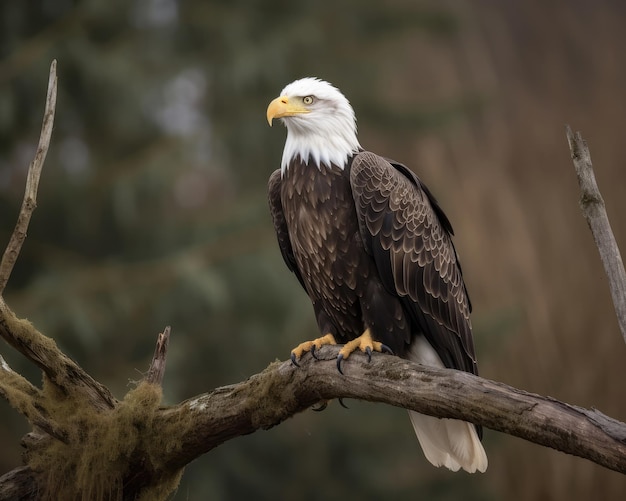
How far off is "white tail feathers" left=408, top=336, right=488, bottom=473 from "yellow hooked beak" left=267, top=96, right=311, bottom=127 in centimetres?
113

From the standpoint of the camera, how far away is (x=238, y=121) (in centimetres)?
1134

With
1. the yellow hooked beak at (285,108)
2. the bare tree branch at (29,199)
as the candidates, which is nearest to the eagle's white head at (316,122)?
the yellow hooked beak at (285,108)

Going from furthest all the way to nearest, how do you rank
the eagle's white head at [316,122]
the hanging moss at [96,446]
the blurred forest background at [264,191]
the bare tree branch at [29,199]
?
the blurred forest background at [264,191], the eagle's white head at [316,122], the hanging moss at [96,446], the bare tree branch at [29,199]

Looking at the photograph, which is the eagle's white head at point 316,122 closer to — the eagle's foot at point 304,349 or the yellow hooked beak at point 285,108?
the yellow hooked beak at point 285,108

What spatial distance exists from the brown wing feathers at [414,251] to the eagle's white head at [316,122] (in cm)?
15

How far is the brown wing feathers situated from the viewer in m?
4.45

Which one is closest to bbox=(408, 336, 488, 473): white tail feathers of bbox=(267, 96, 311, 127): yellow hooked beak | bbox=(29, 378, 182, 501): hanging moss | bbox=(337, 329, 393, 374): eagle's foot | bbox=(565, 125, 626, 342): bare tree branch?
bbox=(337, 329, 393, 374): eagle's foot

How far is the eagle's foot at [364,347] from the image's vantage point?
13.0 feet

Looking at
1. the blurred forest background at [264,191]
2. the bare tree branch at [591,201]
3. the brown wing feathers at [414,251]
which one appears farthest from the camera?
the blurred forest background at [264,191]

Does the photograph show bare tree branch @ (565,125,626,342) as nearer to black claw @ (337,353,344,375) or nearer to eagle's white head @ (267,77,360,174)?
black claw @ (337,353,344,375)

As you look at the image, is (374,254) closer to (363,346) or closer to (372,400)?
(363,346)

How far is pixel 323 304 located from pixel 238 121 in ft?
22.6

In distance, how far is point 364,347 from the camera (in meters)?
4.11

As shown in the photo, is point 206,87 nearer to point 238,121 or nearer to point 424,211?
point 238,121
